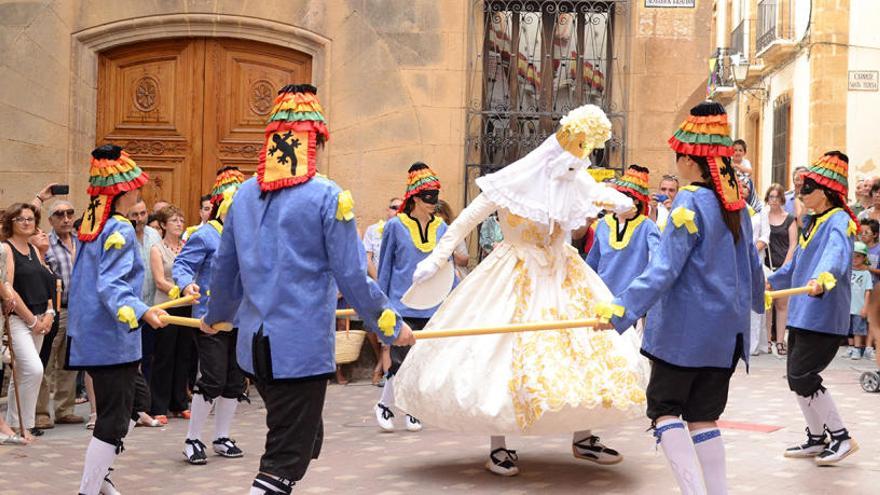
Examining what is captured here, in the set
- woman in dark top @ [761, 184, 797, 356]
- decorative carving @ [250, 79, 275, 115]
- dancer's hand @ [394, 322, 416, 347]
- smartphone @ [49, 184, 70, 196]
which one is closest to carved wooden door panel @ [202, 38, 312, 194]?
decorative carving @ [250, 79, 275, 115]

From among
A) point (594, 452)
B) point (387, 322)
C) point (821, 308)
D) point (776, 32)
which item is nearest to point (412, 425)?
point (594, 452)

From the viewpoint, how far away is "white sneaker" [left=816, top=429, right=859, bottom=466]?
807 cm

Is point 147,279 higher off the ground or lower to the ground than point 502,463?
higher

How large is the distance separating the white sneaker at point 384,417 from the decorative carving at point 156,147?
16.1 feet

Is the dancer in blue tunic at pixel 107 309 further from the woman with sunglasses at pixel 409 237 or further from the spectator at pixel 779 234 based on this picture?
the spectator at pixel 779 234

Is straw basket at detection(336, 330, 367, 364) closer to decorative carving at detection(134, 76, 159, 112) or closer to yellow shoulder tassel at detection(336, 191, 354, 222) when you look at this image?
decorative carving at detection(134, 76, 159, 112)

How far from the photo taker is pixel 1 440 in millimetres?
9141

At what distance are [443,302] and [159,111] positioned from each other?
653 centimetres

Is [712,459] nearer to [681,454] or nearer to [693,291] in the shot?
[681,454]

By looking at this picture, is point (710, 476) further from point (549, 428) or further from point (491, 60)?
point (491, 60)

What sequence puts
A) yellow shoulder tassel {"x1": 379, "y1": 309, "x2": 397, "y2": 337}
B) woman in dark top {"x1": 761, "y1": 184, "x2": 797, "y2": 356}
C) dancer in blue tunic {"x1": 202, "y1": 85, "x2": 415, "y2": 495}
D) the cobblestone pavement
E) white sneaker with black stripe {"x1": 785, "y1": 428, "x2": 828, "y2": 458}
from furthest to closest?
woman in dark top {"x1": 761, "y1": 184, "x2": 797, "y2": 356} → white sneaker with black stripe {"x1": 785, "y1": 428, "x2": 828, "y2": 458} → the cobblestone pavement → yellow shoulder tassel {"x1": 379, "y1": 309, "x2": 397, "y2": 337} → dancer in blue tunic {"x1": 202, "y1": 85, "x2": 415, "y2": 495}

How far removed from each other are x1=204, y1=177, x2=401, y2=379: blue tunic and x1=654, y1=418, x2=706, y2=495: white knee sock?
1.59 m

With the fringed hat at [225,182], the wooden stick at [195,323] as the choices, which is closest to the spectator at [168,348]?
the fringed hat at [225,182]

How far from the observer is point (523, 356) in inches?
289
